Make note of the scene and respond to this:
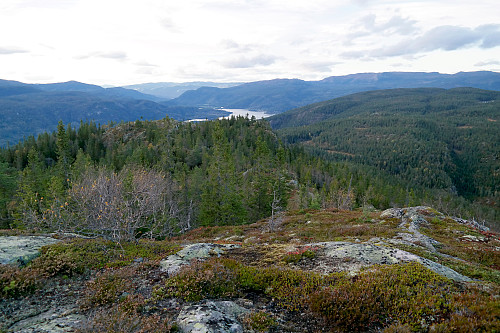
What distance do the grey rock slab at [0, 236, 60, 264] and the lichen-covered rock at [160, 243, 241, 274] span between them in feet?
18.8

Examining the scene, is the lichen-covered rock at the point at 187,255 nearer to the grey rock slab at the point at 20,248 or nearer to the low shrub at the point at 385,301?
the grey rock slab at the point at 20,248

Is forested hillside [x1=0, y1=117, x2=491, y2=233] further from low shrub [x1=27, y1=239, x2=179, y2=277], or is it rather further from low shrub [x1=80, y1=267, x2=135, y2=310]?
low shrub [x1=80, y1=267, x2=135, y2=310]

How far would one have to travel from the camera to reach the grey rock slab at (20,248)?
10.8 meters

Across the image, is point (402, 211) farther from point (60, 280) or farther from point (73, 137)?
point (73, 137)

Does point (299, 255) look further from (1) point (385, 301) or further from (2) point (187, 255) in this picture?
(2) point (187, 255)

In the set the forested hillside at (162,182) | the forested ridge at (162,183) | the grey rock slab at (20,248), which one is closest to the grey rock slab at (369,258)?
the forested ridge at (162,183)

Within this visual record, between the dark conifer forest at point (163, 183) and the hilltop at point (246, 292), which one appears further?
→ the dark conifer forest at point (163, 183)

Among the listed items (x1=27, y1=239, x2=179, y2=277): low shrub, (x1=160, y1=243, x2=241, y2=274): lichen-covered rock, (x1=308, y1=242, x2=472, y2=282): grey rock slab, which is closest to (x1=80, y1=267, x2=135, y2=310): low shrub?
(x1=160, y1=243, x2=241, y2=274): lichen-covered rock

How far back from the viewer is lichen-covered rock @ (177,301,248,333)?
6949 millimetres

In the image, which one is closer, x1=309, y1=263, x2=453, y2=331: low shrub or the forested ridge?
x1=309, y1=263, x2=453, y2=331: low shrub

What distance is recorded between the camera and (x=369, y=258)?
1141 centimetres

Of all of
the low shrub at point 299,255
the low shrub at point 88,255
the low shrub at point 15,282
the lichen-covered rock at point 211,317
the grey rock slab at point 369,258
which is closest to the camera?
the lichen-covered rock at point 211,317

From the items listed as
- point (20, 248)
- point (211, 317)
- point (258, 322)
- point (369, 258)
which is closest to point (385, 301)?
point (369, 258)

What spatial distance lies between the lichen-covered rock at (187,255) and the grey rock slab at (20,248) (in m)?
5.74
